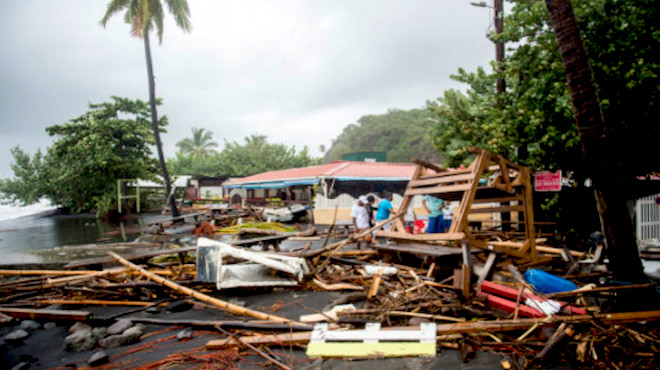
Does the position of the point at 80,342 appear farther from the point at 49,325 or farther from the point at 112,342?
the point at 49,325

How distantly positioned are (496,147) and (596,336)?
21.5 ft

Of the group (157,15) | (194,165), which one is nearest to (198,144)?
(194,165)

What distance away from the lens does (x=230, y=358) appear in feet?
12.6

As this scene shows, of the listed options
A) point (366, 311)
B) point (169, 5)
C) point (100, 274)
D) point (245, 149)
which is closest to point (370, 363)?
point (366, 311)

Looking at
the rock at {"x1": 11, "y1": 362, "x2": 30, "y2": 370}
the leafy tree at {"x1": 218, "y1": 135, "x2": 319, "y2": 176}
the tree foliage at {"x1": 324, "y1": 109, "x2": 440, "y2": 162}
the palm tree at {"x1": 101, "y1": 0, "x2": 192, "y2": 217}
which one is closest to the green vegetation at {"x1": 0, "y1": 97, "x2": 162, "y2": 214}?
the palm tree at {"x1": 101, "y1": 0, "x2": 192, "y2": 217}

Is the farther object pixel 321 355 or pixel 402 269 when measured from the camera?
pixel 402 269

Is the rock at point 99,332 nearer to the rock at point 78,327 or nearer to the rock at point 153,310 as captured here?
the rock at point 78,327

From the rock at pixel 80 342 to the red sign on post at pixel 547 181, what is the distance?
10457 mm

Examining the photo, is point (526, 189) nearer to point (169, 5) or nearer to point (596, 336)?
point (596, 336)

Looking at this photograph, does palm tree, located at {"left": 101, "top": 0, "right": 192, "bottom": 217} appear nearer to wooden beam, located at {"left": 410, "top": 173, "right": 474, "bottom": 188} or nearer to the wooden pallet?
wooden beam, located at {"left": 410, "top": 173, "right": 474, "bottom": 188}

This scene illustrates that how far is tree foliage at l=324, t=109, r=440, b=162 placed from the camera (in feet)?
159

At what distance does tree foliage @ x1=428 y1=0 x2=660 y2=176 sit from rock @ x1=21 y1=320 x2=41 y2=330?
10.1 metres

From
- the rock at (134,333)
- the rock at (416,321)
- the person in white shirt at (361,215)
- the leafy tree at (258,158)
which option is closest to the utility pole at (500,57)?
the person in white shirt at (361,215)

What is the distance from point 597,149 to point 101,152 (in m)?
30.4
